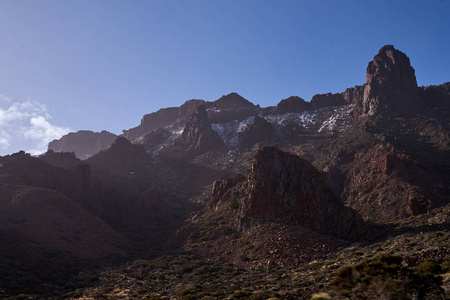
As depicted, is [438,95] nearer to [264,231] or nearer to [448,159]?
[448,159]

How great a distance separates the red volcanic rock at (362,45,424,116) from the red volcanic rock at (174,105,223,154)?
65.6 meters

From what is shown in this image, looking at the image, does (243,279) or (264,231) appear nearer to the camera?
(243,279)

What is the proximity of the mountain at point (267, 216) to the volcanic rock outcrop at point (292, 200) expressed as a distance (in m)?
0.19

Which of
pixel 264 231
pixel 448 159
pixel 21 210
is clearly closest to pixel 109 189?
pixel 21 210

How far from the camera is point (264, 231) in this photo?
4559cm

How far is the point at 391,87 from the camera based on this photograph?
123562mm

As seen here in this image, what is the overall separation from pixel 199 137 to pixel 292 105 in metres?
57.9

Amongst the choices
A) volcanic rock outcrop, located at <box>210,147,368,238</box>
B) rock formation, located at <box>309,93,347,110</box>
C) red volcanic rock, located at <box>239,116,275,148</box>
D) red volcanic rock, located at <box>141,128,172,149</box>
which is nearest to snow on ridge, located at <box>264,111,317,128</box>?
red volcanic rock, located at <box>239,116,275,148</box>

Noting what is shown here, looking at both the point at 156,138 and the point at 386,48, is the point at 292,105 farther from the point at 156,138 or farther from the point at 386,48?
the point at 156,138

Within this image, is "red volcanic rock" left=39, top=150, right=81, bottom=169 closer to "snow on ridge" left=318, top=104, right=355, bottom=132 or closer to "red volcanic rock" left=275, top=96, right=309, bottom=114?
"snow on ridge" left=318, top=104, right=355, bottom=132

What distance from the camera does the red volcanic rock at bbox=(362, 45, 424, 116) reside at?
117 metres

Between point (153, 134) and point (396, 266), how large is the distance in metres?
164

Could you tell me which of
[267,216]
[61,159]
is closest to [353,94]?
[267,216]

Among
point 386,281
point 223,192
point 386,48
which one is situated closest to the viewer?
point 386,281
